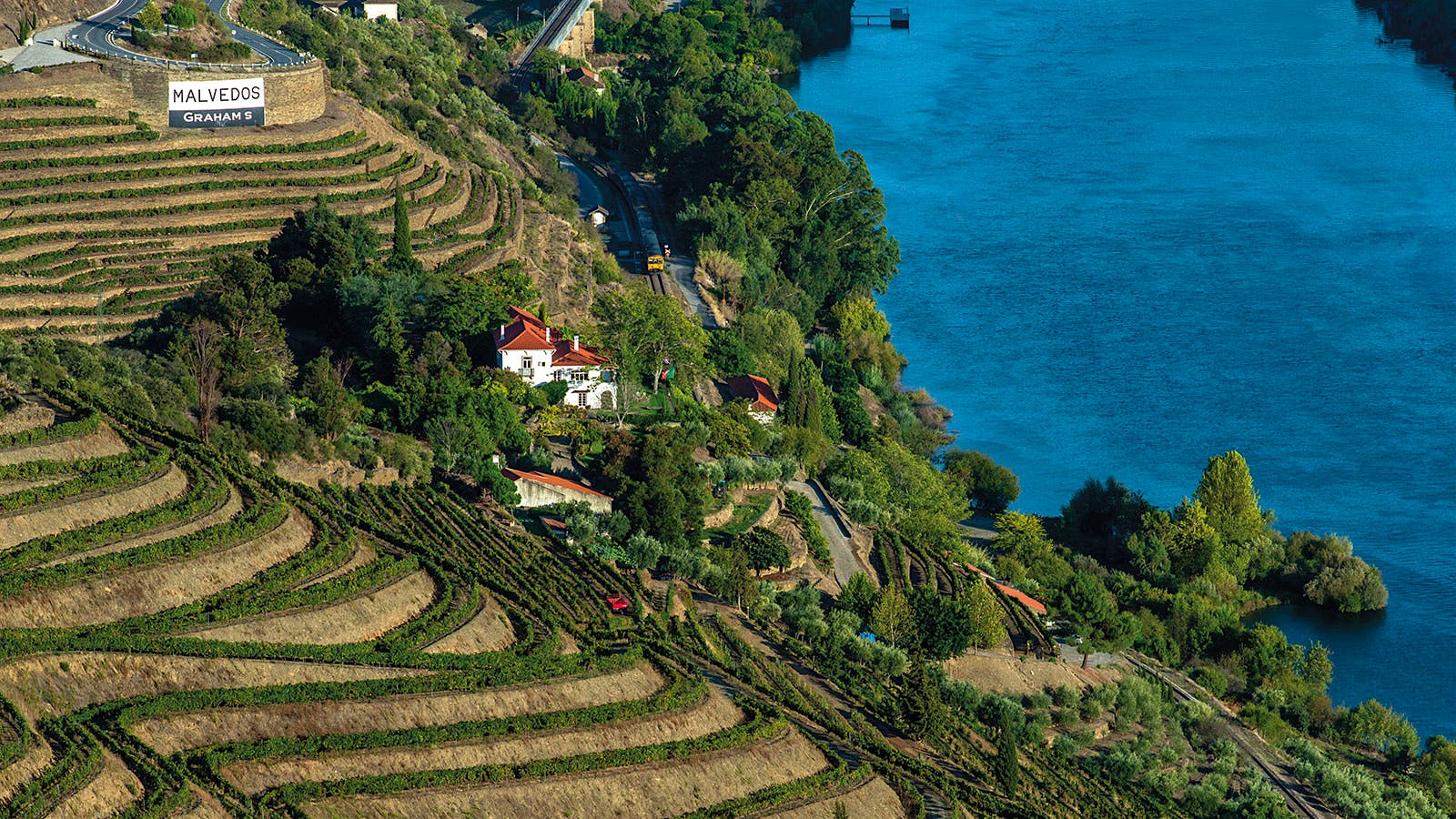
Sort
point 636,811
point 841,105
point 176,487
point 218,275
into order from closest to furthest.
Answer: point 636,811 < point 176,487 < point 218,275 < point 841,105

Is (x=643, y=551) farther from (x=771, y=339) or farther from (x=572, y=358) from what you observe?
(x=771, y=339)

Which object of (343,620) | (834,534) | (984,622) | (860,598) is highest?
(343,620)

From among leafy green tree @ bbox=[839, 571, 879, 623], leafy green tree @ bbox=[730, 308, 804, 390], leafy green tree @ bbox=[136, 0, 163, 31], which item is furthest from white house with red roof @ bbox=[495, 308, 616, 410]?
leafy green tree @ bbox=[136, 0, 163, 31]

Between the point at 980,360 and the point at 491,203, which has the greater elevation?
the point at 491,203

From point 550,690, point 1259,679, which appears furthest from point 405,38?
point 550,690

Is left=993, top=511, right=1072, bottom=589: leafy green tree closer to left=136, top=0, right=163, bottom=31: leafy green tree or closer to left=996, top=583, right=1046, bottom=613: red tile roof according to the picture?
left=996, top=583, right=1046, bottom=613: red tile roof

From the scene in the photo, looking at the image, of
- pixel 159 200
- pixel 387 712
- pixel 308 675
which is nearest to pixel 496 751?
pixel 387 712

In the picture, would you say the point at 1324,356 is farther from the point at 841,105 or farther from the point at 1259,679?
the point at 841,105
